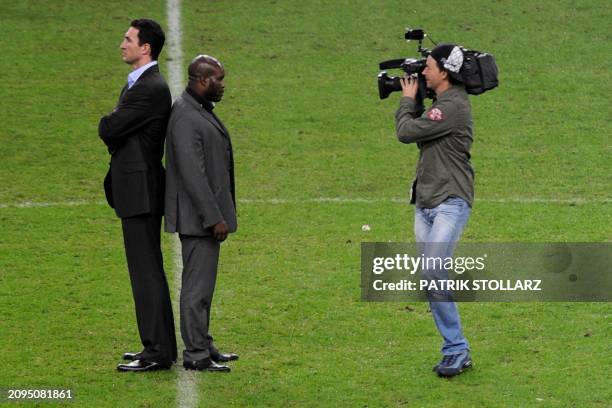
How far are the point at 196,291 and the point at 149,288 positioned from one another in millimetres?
329

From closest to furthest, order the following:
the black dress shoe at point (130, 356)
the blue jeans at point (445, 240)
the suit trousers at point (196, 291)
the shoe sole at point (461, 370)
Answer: the blue jeans at point (445, 240) < the shoe sole at point (461, 370) < the suit trousers at point (196, 291) < the black dress shoe at point (130, 356)

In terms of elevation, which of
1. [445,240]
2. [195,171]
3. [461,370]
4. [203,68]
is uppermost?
[203,68]

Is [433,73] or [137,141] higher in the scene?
[433,73]

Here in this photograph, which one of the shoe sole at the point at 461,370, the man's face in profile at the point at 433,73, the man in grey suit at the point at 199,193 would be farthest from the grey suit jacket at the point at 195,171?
the shoe sole at the point at 461,370

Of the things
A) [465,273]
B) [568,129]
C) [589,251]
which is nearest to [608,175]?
[568,129]

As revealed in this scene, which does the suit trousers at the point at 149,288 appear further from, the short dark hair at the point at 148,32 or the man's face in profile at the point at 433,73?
the man's face in profile at the point at 433,73

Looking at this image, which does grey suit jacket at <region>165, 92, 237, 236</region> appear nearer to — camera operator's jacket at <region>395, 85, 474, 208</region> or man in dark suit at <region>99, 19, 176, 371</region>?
man in dark suit at <region>99, 19, 176, 371</region>

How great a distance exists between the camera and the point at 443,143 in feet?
29.8

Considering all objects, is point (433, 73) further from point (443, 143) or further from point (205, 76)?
point (205, 76)

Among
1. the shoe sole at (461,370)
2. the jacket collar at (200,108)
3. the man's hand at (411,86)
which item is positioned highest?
the man's hand at (411,86)

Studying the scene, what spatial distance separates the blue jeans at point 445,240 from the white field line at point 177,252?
1.63 m

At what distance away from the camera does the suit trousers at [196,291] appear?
30.3 ft

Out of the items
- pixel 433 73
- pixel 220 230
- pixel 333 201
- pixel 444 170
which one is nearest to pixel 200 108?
pixel 220 230

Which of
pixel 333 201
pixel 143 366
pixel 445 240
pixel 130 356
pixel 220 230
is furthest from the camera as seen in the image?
pixel 333 201
